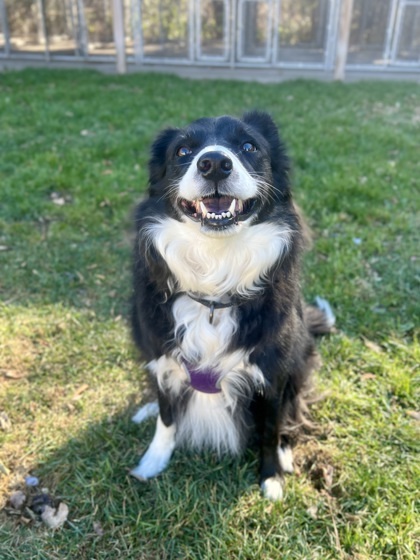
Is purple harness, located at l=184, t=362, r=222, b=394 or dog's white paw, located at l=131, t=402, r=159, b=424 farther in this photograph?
dog's white paw, located at l=131, t=402, r=159, b=424

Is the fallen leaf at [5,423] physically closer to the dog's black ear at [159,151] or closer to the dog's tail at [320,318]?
the dog's black ear at [159,151]

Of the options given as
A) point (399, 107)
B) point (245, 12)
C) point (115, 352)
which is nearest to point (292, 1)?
point (245, 12)

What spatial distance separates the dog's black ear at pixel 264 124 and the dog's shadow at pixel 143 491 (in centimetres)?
153

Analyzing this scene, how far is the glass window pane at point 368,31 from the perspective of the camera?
10.2 meters

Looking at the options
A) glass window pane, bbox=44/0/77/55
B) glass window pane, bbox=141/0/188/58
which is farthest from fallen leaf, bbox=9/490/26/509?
glass window pane, bbox=44/0/77/55

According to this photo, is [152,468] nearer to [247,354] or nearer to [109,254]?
[247,354]

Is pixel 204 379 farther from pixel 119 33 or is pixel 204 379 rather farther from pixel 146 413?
pixel 119 33

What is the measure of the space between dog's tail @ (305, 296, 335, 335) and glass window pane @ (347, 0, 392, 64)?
31.0ft

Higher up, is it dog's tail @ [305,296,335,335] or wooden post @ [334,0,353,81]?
wooden post @ [334,0,353,81]

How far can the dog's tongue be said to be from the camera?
1878 mm

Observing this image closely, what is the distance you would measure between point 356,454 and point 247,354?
857mm

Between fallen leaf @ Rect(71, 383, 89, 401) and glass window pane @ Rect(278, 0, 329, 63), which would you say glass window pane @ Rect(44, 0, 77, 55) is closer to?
glass window pane @ Rect(278, 0, 329, 63)

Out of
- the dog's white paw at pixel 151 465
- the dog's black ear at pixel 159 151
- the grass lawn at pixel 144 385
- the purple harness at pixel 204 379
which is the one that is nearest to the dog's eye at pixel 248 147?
the dog's black ear at pixel 159 151

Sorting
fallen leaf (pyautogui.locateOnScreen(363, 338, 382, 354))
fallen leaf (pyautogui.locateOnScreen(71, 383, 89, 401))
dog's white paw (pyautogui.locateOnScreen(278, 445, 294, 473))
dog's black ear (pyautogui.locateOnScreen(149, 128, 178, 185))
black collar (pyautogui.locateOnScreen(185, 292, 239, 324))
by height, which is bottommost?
dog's white paw (pyautogui.locateOnScreen(278, 445, 294, 473))
